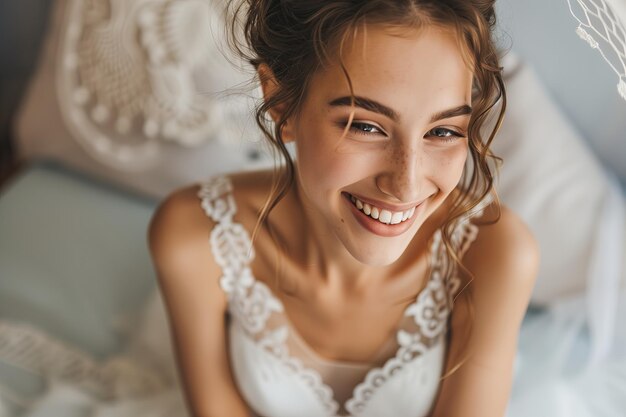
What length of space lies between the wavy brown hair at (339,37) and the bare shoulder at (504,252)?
0.16m

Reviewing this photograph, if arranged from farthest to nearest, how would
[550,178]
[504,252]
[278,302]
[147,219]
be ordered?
[147,219]
[550,178]
[278,302]
[504,252]

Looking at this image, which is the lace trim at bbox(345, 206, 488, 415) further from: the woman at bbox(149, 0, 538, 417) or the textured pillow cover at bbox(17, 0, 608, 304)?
the textured pillow cover at bbox(17, 0, 608, 304)

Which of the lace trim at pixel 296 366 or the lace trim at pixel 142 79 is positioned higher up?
the lace trim at pixel 142 79

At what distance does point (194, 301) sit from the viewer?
3.60ft

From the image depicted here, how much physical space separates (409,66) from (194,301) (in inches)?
21.3

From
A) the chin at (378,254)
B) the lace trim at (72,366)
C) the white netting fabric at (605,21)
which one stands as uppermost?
the white netting fabric at (605,21)

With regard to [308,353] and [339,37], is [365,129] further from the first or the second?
[308,353]

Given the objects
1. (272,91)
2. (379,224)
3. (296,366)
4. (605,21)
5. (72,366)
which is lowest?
(72,366)

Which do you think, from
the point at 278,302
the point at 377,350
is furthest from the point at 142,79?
the point at 377,350

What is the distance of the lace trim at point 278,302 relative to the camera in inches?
41.3

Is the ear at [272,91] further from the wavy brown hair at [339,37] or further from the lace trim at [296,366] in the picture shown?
the lace trim at [296,366]

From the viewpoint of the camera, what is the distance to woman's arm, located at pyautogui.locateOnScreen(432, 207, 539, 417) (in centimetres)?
99

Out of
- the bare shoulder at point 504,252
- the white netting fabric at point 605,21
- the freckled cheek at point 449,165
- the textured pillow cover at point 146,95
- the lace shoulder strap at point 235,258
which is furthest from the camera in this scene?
the textured pillow cover at point 146,95

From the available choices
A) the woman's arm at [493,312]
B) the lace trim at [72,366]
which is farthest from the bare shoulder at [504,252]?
the lace trim at [72,366]
